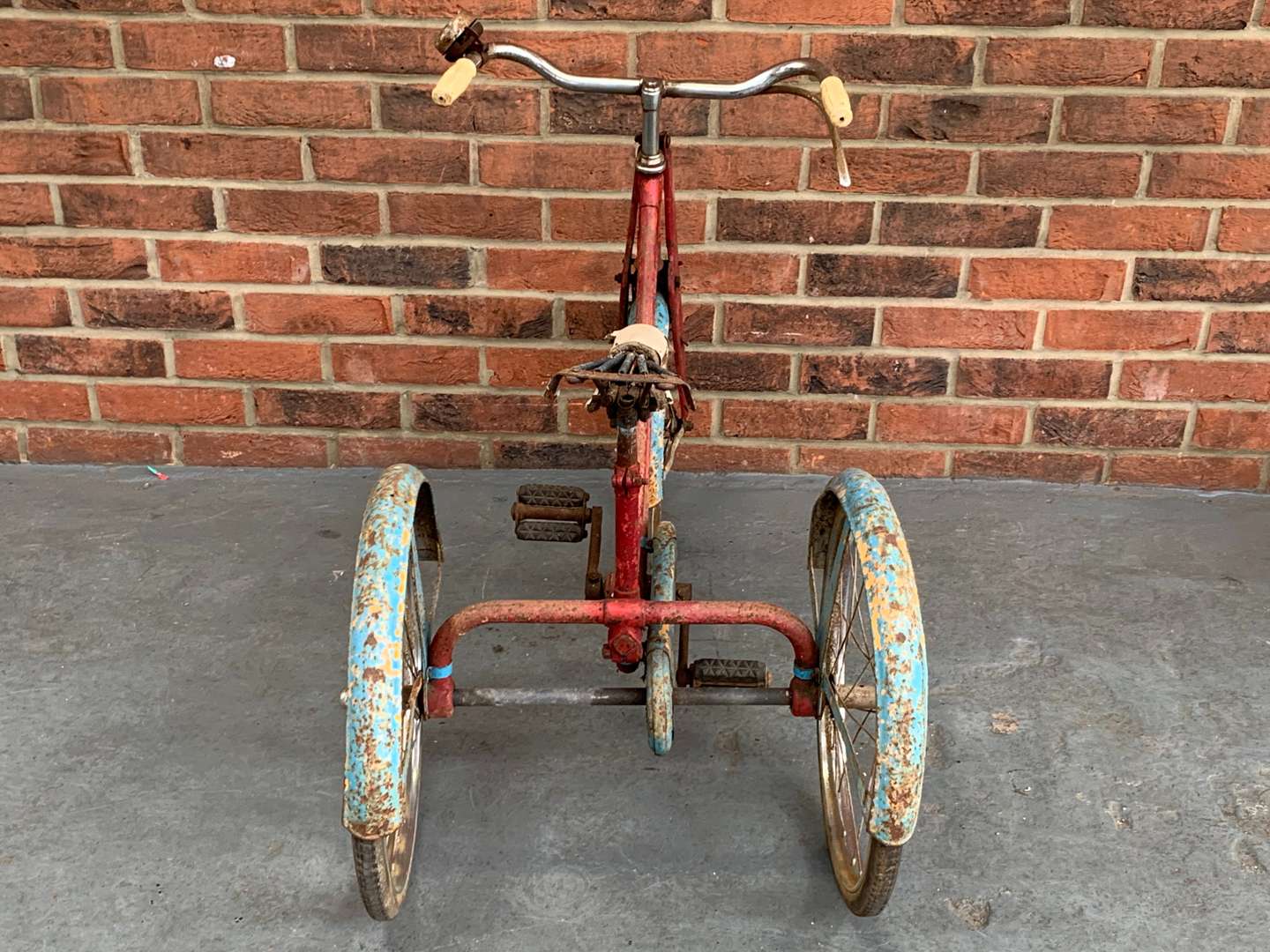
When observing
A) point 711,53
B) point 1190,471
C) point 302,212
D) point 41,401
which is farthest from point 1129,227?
point 41,401

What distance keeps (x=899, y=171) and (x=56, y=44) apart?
194 cm

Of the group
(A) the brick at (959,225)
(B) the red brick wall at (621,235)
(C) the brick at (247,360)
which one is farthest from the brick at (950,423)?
(C) the brick at (247,360)

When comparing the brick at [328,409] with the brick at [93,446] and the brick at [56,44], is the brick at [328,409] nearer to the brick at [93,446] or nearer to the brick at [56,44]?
the brick at [93,446]

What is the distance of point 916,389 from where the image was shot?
2920 millimetres

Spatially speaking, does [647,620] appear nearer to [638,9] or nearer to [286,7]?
[638,9]

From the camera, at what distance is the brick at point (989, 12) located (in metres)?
2.55

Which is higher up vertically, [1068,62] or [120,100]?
[1068,62]

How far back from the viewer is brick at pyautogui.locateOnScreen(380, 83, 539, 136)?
264 cm

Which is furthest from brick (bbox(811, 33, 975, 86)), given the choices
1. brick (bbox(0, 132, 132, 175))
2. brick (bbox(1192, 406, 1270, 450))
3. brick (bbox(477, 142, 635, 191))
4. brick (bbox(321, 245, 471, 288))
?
brick (bbox(0, 132, 132, 175))

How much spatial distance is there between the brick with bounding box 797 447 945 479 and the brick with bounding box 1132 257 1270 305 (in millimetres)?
633

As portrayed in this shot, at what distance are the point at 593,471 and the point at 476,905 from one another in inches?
56.5

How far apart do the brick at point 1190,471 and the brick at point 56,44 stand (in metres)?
2.63

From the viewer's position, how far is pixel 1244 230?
2736 millimetres

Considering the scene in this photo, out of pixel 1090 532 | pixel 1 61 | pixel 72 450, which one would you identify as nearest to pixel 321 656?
pixel 72 450
